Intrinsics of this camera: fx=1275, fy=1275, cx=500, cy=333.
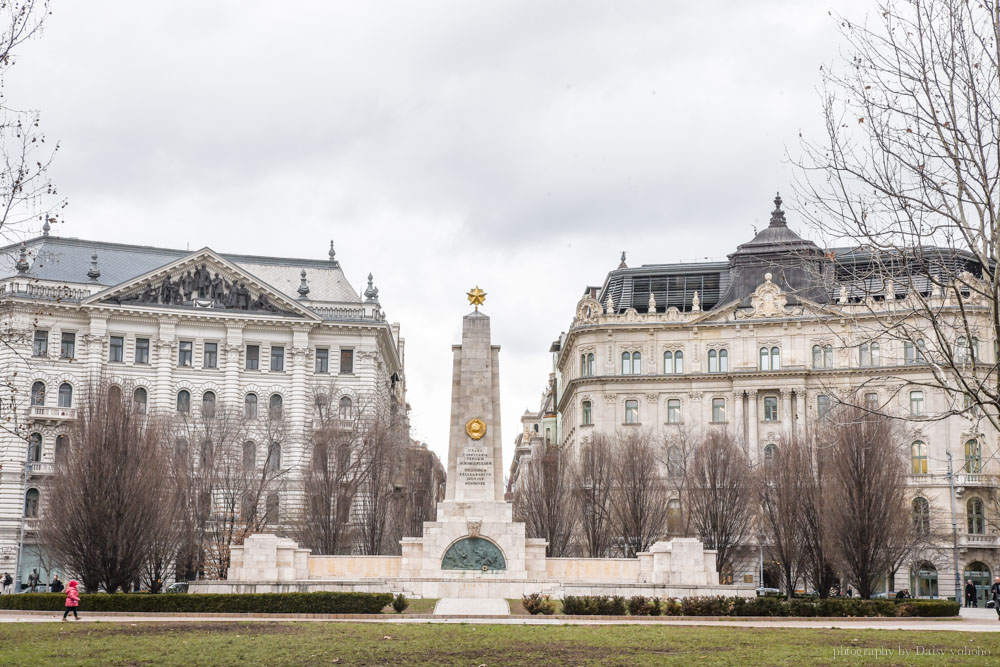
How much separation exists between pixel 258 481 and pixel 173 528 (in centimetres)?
1838

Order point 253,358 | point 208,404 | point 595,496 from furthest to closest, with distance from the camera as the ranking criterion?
point 253,358, point 208,404, point 595,496

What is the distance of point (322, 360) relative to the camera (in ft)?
285

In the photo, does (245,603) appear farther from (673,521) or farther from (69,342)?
(69,342)

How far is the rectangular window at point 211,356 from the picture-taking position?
84.6m

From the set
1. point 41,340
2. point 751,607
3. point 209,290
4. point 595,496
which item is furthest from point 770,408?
point 751,607

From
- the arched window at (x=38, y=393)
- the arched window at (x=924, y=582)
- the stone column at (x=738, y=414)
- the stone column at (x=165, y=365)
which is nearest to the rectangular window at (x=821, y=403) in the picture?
the stone column at (x=738, y=414)

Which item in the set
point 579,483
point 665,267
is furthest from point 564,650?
point 665,267

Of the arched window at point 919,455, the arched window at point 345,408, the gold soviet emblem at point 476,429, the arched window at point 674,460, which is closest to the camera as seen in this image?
the gold soviet emblem at point 476,429

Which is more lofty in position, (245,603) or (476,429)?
(476,429)

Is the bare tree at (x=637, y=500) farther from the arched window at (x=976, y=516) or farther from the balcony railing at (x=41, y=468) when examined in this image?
the balcony railing at (x=41, y=468)

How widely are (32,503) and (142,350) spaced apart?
1200 centimetres

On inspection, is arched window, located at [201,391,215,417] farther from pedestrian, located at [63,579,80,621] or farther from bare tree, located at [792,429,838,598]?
pedestrian, located at [63,579,80,621]

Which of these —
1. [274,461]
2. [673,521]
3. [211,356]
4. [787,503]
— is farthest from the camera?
[211,356]

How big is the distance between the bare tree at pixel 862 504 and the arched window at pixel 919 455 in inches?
1480
